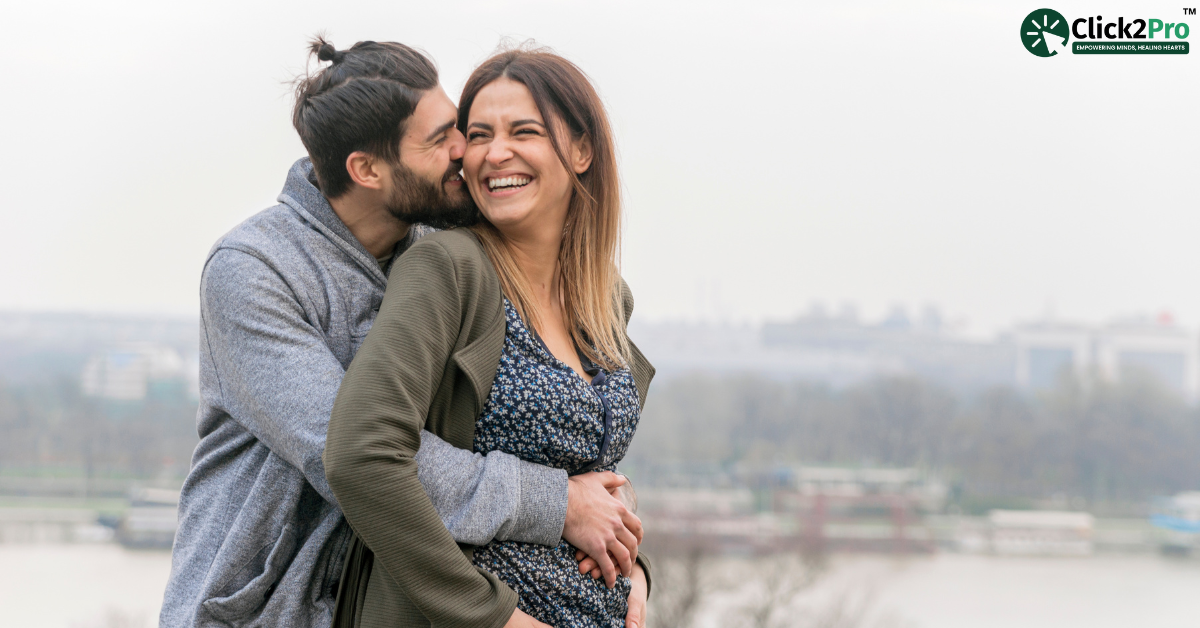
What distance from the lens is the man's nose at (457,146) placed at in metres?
1.22

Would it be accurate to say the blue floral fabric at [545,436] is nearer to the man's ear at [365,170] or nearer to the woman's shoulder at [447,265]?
the woman's shoulder at [447,265]

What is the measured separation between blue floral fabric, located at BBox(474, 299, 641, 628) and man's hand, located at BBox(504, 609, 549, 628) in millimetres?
30

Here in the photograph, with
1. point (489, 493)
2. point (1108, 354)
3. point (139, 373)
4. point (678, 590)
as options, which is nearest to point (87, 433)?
point (139, 373)

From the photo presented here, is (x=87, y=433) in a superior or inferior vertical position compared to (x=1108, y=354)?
superior

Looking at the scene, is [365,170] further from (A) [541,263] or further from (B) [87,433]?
(B) [87,433]

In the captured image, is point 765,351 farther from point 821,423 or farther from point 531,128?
point 531,128

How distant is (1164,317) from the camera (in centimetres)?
3219

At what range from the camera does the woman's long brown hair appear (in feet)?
4.00

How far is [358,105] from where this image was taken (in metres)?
1.15

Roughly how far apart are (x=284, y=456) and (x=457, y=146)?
1.55 ft

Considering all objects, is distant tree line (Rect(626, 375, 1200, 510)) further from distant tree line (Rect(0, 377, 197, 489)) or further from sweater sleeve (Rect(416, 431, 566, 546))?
sweater sleeve (Rect(416, 431, 566, 546))

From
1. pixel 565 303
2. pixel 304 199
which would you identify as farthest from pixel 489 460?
pixel 304 199

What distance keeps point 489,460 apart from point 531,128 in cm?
46

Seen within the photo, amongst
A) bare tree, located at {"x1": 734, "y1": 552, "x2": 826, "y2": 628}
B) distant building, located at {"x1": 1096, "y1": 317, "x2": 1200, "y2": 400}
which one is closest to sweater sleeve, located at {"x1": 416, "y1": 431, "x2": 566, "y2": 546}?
bare tree, located at {"x1": 734, "y1": 552, "x2": 826, "y2": 628}
